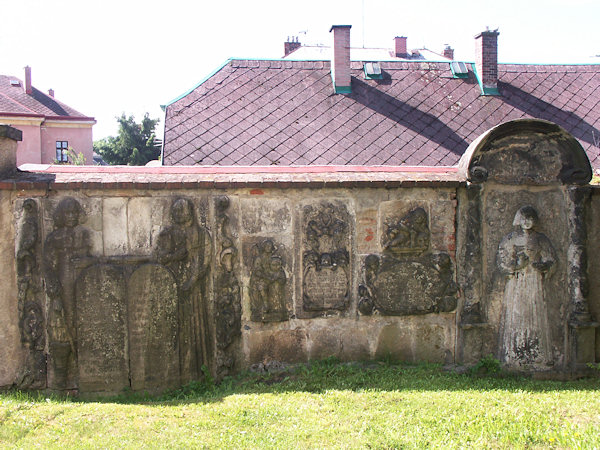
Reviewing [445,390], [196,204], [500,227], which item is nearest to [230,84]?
[196,204]

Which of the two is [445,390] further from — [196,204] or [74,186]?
[74,186]

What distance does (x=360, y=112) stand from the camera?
12.8 meters

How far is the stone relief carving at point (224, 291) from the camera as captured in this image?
20.6 ft

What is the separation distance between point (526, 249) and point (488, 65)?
28.6 ft

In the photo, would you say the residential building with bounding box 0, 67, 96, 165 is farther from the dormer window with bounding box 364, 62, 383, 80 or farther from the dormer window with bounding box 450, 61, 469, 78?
the dormer window with bounding box 450, 61, 469, 78

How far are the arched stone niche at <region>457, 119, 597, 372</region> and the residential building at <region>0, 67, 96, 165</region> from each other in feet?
91.2

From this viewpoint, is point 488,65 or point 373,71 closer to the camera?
point 488,65

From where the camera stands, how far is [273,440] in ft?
15.3

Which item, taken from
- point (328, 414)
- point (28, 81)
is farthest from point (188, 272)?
point (28, 81)

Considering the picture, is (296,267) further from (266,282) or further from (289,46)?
(289,46)

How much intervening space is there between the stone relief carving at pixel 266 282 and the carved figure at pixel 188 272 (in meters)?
0.54

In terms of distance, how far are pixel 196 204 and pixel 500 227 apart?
352 cm

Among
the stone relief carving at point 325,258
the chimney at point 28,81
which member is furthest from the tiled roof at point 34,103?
the stone relief carving at point 325,258

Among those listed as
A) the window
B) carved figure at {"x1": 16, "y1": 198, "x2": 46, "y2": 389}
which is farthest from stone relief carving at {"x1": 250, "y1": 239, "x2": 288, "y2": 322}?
the window
